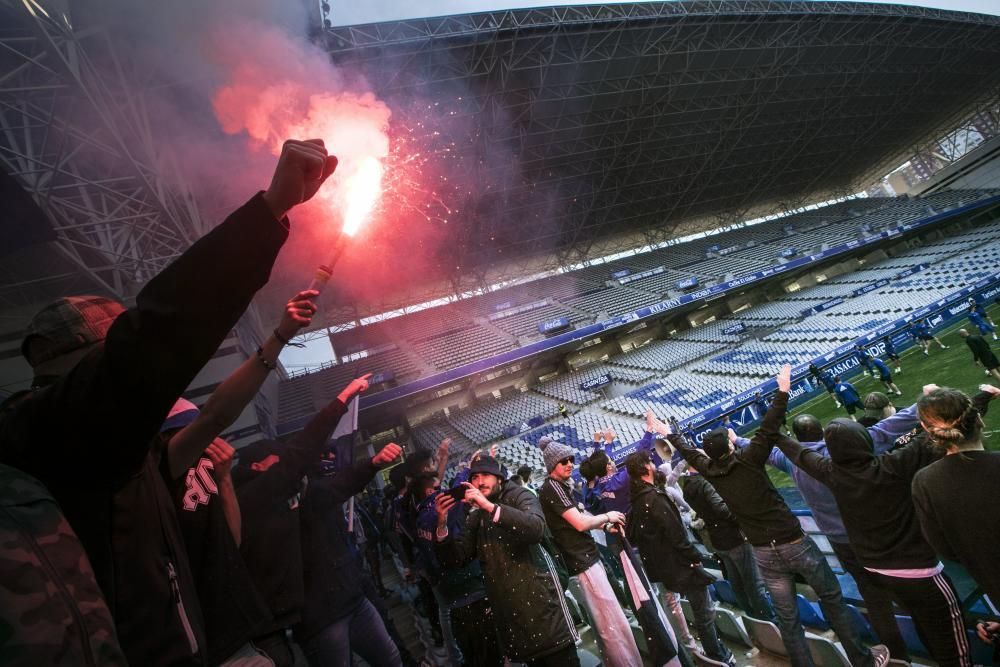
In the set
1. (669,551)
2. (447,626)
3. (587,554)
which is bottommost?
(447,626)

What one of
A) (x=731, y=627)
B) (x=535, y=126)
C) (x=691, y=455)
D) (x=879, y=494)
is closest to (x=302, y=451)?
(x=691, y=455)

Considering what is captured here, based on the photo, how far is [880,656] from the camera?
126 inches

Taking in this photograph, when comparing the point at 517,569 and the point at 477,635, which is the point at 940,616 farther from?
the point at 477,635

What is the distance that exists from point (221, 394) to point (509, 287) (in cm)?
2753

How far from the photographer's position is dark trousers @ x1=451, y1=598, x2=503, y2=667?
153 inches

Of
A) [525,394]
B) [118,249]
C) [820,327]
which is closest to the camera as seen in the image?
[118,249]

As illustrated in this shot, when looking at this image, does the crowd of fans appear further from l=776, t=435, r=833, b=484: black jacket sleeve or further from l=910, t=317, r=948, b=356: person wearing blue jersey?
l=910, t=317, r=948, b=356: person wearing blue jersey

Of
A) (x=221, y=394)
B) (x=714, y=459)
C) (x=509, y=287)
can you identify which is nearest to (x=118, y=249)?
(x=221, y=394)

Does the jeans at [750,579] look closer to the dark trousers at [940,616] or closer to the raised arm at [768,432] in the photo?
the raised arm at [768,432]

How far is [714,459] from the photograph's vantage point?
3668 millimetres

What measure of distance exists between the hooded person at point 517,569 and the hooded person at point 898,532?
7.16 ft

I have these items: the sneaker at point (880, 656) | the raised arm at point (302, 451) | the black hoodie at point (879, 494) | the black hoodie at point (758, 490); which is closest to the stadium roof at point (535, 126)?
the raised arm at point (302, 451)

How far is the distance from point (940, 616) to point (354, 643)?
4167 millimetres

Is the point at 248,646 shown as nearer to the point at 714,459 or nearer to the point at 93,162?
the point at 714,459
